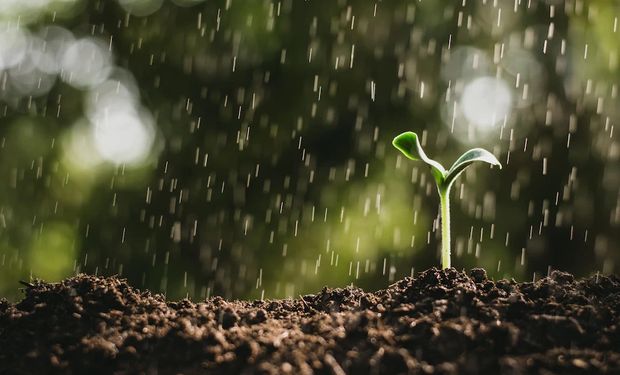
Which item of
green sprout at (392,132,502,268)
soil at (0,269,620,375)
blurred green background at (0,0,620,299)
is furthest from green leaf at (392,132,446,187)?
blurred green background at (0,0,620,299)

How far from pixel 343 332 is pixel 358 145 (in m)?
6.41

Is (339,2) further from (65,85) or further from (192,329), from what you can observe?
(192,329)

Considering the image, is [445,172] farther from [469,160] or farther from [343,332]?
[343,332]

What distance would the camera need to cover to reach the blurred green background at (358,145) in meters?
7.16

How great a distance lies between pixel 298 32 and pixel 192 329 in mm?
7114

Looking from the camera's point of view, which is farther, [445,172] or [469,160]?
[445,172]

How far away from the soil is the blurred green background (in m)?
5.91

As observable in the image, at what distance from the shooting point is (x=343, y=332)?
1240mm

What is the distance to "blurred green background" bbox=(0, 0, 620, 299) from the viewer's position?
7156mm

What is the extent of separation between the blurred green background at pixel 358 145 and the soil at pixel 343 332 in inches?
233

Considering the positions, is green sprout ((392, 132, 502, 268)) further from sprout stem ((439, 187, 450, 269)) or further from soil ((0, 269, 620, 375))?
soil ((0, 269, 620, 375))

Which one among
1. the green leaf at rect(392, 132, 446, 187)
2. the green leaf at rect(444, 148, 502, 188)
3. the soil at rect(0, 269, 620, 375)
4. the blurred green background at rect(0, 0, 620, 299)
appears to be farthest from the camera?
the blurred green background at rect(0, 0, 620, 299)

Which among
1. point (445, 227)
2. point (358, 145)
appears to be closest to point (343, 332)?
point (445, 227)

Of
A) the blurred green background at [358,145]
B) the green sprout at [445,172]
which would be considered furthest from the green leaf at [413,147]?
the blurred green background at [358,145]
